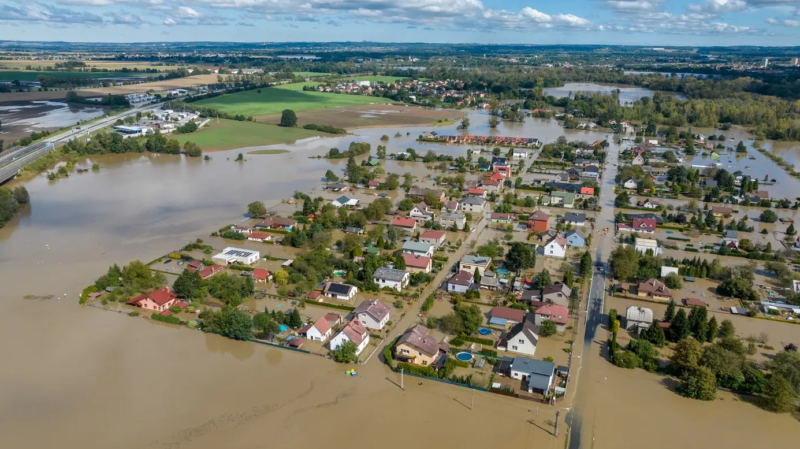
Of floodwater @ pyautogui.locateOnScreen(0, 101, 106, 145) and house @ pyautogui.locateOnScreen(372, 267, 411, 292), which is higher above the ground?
floodwater @ pyautogui.locateOnScreen(0, 101, 106, 145)

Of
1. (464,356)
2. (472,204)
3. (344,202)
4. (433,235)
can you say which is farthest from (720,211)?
(464,356)

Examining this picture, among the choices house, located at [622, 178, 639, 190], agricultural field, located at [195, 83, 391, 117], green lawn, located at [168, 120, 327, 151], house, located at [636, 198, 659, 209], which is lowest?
house, located at [636, 198, 659, 209]

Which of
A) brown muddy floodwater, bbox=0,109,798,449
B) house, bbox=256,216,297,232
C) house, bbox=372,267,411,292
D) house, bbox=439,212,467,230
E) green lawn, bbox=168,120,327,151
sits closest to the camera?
brown muddy floodwater, bbox=0,109,798,449

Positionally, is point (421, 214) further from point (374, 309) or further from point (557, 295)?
point (374, 309)

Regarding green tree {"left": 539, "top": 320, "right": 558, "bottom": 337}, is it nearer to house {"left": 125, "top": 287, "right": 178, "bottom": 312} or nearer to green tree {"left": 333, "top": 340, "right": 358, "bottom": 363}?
green tree {"left": 333, "top": 340, "right": 358, "bottom": 363}

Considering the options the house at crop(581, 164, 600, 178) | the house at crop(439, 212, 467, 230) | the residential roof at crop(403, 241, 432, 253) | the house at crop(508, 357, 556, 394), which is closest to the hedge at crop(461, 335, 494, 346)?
the house at crop(508, 357, 556, 394)

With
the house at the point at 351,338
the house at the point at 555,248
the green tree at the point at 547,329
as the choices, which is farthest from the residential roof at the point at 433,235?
the house at the point at 351,338

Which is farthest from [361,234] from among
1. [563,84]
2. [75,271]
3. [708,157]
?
[563,84]
